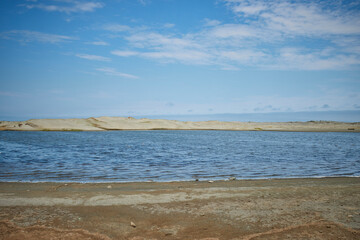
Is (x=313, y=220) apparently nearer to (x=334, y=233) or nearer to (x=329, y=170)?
(x=334, y=233)

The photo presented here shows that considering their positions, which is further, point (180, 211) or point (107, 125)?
point (107, 125)

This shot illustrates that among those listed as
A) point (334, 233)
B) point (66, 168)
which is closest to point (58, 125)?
point (66, 168)

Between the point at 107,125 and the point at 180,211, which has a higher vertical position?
the point at 107,125

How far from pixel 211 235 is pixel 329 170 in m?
10.1

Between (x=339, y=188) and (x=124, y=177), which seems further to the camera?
(x=124, y=177)

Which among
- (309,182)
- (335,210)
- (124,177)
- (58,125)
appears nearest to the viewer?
(335,210)

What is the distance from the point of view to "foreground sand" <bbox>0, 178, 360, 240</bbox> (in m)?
4.93

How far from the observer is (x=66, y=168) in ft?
41.6

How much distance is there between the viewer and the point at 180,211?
20.0 ft

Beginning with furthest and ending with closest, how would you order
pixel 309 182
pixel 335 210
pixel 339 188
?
pixel 309 182 → pixel 339 188 → pixel 335 210

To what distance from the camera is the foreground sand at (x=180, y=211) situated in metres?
4.93

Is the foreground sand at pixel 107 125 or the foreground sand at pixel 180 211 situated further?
Answer: the foreground sand at pixel 107 125

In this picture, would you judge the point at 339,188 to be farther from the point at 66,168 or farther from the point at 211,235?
the point at 66,168

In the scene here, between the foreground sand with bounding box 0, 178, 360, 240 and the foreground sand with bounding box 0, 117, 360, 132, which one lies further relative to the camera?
the foreground sand with bounding box 0, 117, 360, 132
